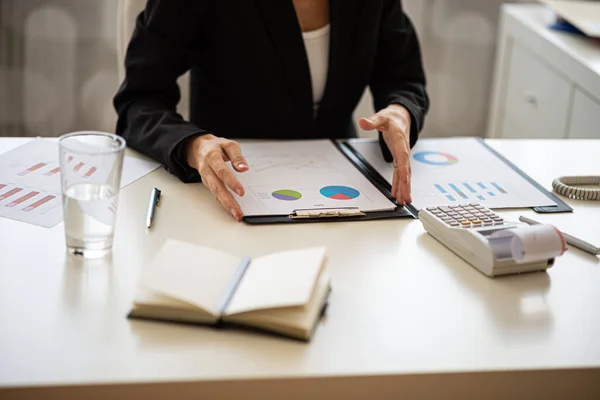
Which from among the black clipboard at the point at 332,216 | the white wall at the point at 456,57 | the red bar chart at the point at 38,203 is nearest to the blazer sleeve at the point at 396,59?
the black clipboard at the point at 332,216

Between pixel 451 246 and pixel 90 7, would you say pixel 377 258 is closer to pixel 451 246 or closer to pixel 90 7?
pixel 451 246

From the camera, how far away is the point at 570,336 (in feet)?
2.76

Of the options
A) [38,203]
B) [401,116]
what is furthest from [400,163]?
[38,203]

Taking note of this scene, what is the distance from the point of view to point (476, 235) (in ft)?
3.19

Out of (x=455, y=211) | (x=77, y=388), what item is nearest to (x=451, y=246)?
(x=455, y=211)

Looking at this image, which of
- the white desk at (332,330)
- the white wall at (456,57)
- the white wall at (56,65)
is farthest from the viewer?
the white wall at (456,57)

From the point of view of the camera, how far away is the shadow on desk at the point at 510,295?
2.80 ft

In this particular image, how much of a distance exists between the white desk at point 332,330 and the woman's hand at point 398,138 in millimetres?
114

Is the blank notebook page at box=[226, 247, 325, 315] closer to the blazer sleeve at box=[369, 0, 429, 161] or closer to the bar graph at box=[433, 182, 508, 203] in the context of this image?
the bar graph at box=[433, 182, 508, 203]

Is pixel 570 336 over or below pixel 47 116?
over

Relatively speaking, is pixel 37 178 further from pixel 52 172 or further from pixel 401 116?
pixel 401 116

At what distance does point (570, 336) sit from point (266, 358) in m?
0.32

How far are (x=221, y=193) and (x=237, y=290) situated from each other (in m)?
0.28

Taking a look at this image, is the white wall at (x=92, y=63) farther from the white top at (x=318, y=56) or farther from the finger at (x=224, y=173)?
the finger at (x=224, y=173)
